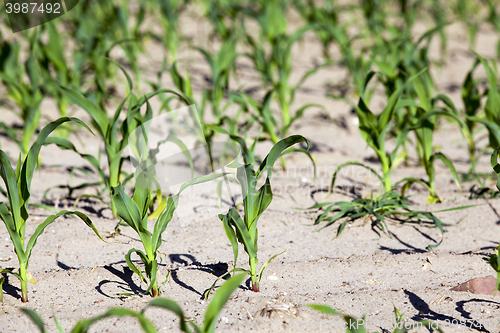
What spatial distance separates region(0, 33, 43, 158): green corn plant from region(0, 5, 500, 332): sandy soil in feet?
0.80

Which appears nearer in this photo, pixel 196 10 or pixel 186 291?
pixel 186 291

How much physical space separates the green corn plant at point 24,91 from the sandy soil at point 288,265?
244 millimetres

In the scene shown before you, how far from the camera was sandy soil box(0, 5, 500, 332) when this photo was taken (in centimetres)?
163

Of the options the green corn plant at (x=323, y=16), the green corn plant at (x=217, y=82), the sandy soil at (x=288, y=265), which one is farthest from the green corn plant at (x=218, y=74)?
the green corn plant at (x=323, y=16)

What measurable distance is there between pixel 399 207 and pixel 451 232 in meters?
0.26

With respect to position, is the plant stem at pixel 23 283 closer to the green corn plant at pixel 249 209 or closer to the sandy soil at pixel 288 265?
the sandy soil at pixel 288 265

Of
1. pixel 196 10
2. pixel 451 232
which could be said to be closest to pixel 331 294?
pixel 451 232

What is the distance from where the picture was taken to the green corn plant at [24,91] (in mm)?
2893

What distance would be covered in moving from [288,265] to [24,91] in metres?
2.00

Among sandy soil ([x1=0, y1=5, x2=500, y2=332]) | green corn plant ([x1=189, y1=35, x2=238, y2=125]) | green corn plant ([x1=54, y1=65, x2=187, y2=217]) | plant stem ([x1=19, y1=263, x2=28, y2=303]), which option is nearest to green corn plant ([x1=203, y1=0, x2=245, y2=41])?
green corn plant ([x1=189, y1=35, x2=238, y2=125])

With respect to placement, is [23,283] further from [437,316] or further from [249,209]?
[437,316]

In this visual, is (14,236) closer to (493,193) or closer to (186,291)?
(186,291)

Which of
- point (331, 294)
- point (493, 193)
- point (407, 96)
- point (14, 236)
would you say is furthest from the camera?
point (407, 96)

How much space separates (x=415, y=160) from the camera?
319cm
